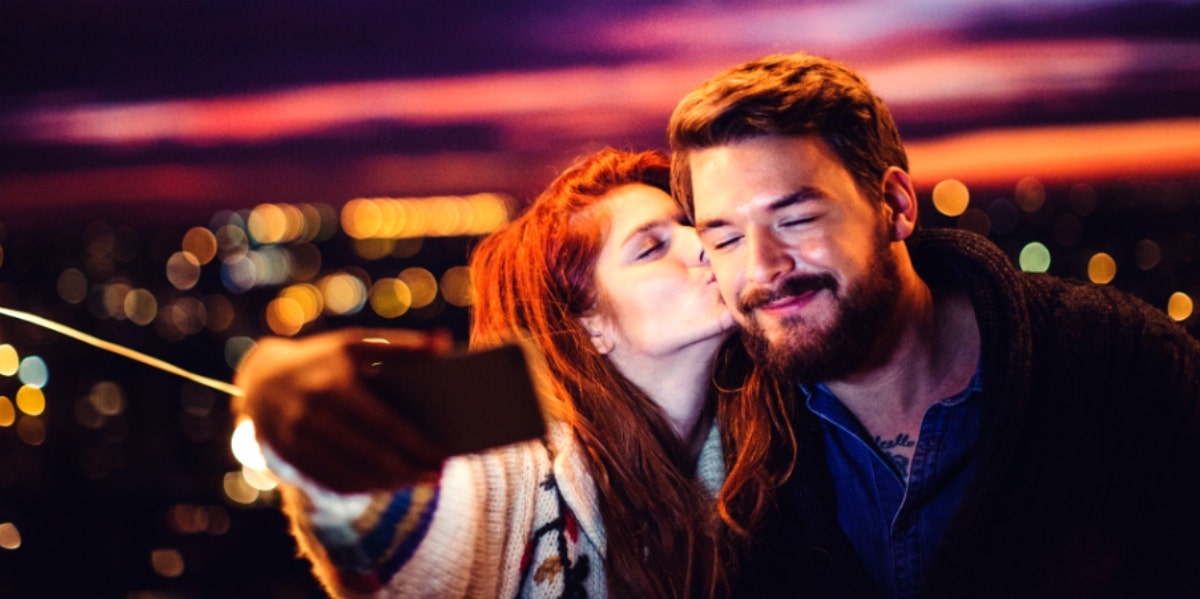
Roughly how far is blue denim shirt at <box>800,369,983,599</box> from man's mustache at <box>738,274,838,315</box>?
35 cm

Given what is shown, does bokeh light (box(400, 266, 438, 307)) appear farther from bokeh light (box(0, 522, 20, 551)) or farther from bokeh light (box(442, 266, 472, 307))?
bokeh light (box(0, 522, 20, 551))

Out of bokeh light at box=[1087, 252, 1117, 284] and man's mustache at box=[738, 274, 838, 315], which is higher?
man's mustache at box=[738, 274, 838, 315]

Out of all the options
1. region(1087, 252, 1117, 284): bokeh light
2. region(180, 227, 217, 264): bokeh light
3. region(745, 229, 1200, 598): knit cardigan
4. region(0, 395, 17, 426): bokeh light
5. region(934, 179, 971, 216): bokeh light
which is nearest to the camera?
region(745, 229, 1200, 598): knit cardigan

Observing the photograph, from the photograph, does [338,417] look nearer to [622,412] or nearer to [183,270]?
[622,412]

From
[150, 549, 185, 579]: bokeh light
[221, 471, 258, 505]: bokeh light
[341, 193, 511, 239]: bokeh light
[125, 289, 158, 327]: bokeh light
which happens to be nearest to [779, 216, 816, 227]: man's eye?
[150, 549, 185, 579]: bokeh light

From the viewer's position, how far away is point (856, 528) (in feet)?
7.58

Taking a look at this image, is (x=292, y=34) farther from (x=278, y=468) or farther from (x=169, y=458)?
(x=169, y=458)

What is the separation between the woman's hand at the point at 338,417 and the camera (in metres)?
1.41

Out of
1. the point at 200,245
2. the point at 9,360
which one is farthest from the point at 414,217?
the point at 9,360

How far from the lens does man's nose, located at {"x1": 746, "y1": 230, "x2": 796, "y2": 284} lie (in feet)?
7.29

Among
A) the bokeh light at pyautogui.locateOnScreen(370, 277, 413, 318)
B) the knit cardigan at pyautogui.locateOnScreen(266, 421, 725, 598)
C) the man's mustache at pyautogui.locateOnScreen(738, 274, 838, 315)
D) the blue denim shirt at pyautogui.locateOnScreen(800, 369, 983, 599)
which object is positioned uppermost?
the man's mustache at pyautogui.locateOnScreen(738, 274, 838, 315)

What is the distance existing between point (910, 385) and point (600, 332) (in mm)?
795

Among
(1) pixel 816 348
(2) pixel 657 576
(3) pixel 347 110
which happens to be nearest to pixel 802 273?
(1) pixel 816 348

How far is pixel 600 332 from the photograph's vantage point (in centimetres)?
265
